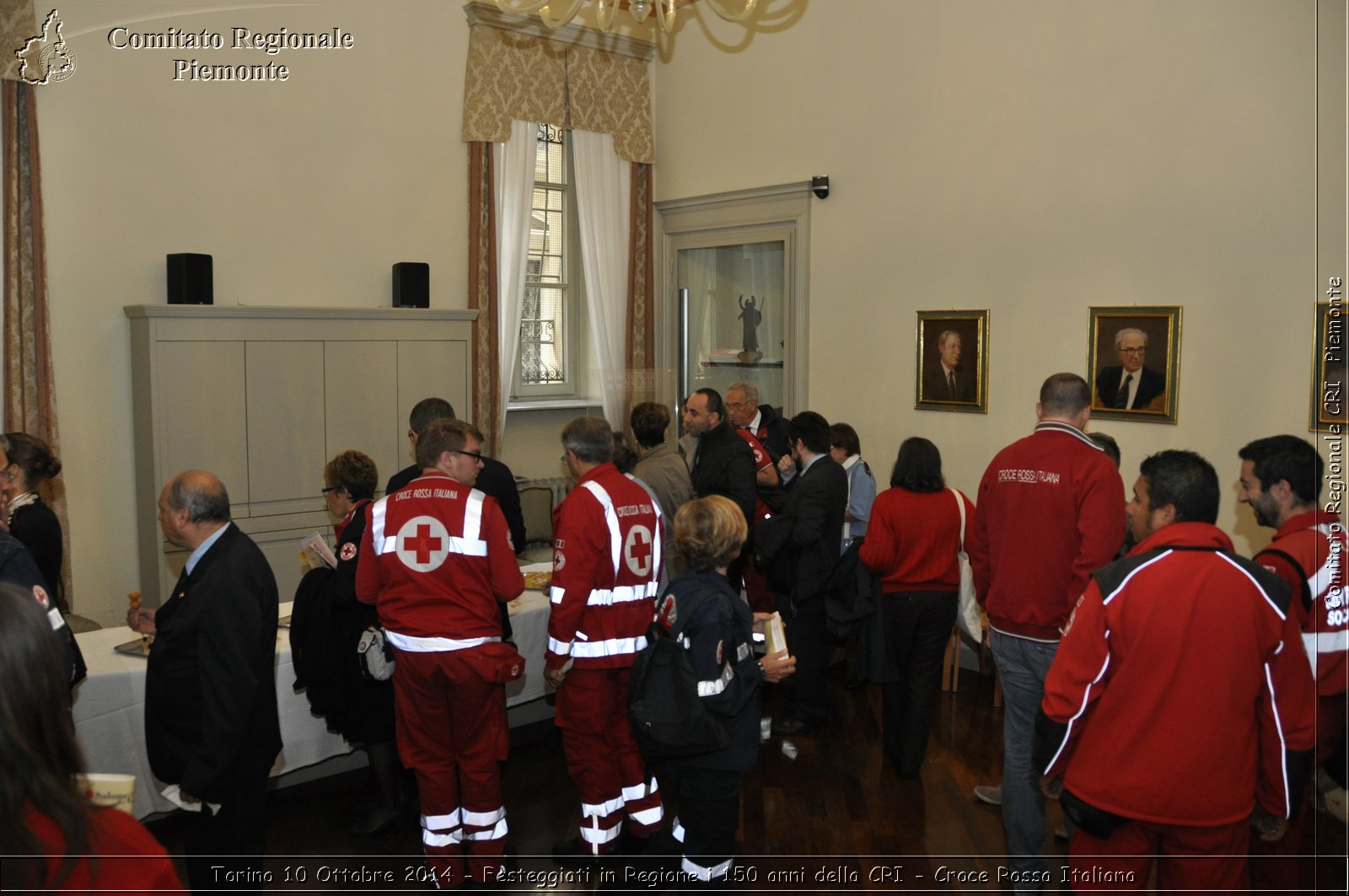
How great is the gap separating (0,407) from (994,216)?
635 centimetres

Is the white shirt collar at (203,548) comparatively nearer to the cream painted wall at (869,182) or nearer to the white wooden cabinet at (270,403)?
the white wooden cabinet at (270,403)

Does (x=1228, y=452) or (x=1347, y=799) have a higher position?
(x=1228, y=452)

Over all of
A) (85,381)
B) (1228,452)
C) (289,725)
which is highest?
(85,381)

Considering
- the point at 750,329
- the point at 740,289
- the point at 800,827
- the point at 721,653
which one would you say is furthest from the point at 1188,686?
the point at 740,289

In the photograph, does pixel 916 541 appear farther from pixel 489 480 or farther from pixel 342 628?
pixel 342 628

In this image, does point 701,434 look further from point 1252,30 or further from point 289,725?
point 1252,30

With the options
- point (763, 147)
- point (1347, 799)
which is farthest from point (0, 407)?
point (1347, 799)

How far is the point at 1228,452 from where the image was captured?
17.9 ft

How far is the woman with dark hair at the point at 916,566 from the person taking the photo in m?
4.76

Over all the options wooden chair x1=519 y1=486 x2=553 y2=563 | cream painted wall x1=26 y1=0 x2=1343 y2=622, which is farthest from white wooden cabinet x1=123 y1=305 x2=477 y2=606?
wooden chair x1=519 y1=486 x2=553 y2=563

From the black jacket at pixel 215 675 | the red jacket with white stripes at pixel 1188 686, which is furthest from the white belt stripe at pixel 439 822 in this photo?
the red jacket with white stripes at pixel 1188 686

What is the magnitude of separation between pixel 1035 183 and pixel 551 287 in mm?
4268

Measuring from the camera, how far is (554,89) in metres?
8.30

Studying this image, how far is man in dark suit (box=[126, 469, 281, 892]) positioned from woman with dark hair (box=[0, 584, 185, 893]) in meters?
1.53
